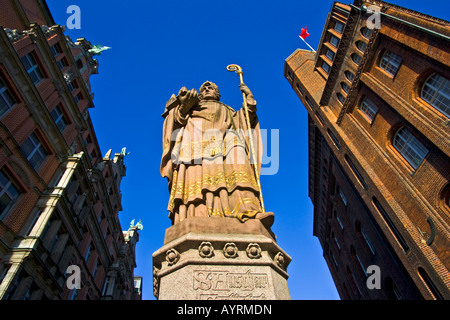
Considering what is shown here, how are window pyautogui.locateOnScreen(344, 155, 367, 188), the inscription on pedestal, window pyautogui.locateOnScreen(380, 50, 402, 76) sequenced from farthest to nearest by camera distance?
window pyautogui.locateOnScreen(344, 155, 367, 188) < window pyautogui.locateOnScreen(380, 50, 402, 76) < the inscription on pedestal

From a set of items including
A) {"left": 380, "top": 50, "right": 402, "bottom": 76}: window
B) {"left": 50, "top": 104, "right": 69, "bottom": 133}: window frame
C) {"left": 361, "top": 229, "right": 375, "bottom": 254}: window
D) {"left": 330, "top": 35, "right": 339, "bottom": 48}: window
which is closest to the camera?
{"left": 380, "top": 50, "right": 402, "bottom": 76}: window

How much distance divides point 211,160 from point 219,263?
2859 millimetres

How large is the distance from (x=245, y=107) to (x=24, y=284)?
16.6m

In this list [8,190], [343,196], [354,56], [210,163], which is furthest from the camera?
[343,196]

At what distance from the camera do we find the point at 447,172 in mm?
13555

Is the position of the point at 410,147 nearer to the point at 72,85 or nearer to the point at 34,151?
the point at 34,151

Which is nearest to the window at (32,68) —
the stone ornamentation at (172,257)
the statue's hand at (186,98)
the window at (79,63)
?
the window at (79,63)

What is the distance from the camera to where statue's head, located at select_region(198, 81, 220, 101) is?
952 cm

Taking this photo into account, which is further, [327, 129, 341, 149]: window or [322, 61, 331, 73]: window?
[322, 61, 331, 73]: window

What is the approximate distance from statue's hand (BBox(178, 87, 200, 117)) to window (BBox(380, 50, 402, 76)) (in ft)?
54.5

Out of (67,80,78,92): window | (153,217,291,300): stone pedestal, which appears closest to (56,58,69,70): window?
(67,80,78,92): window

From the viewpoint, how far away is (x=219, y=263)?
4.02 metres

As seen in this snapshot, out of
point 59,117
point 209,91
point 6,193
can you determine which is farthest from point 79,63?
point 209,91

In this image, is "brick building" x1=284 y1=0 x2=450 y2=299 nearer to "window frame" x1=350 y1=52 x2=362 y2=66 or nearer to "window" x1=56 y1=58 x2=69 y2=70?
"window frame" x1=350 y1=52 x2=362 y2=66
